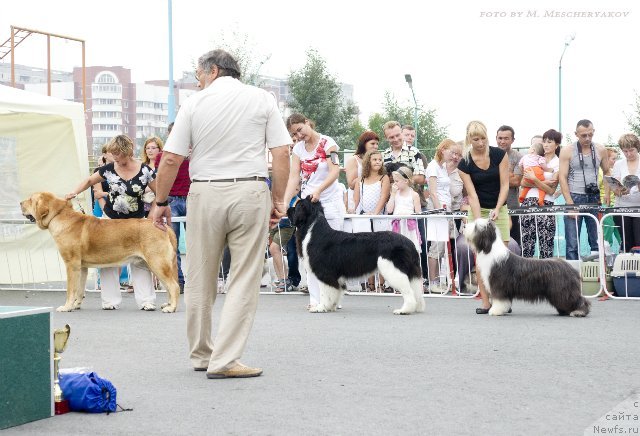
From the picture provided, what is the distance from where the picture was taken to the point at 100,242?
1114 cm

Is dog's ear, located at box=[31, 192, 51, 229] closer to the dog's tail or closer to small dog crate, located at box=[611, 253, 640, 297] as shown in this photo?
the dog's tail

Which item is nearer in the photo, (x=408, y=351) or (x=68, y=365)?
(x=68, y=365)

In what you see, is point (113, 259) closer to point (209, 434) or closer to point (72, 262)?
point (72, 262)

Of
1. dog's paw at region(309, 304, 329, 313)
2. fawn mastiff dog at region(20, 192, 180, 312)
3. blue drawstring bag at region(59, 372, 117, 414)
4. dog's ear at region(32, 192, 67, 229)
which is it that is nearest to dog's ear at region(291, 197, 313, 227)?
dog's paw at region(309, 304, 329, 313)

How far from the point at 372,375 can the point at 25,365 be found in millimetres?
2351

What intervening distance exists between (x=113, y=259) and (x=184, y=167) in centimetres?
213

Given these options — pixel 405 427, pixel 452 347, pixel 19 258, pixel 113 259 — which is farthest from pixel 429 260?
pixel 405 427

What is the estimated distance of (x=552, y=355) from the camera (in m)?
7.44

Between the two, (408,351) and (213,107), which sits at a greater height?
(213,107)

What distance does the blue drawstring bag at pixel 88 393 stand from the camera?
5441 millimetres

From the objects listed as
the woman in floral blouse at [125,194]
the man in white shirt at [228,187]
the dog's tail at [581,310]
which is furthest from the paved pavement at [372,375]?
the woman in floral blouse at [125,194]

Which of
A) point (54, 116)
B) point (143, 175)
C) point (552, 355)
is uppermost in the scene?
point (54, 116)

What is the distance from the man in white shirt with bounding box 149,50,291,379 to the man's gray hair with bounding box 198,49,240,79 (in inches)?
1.0

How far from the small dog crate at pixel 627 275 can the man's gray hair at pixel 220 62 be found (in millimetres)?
6817
